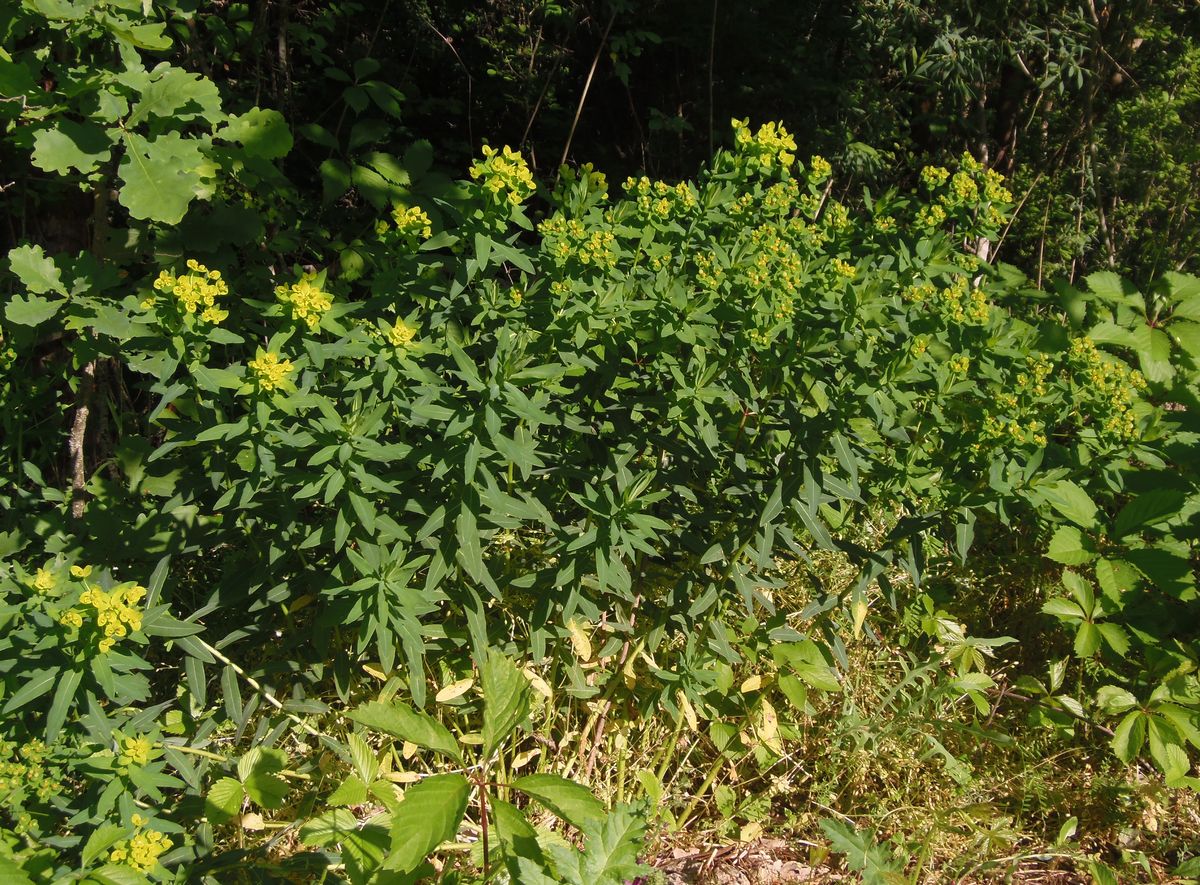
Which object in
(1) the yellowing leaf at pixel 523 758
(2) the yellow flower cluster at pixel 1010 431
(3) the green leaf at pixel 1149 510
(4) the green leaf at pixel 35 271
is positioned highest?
(2) the yellow flower cluster at pixel 1010 431

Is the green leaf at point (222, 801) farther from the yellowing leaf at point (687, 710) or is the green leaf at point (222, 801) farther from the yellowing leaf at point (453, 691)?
the yellowing leaf at point (687, 710)

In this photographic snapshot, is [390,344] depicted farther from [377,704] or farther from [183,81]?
[183,81]

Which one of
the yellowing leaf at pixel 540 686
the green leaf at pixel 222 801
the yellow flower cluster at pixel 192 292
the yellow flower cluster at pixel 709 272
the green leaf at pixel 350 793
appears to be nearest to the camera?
the yellow flower cluster at pixel 192 292

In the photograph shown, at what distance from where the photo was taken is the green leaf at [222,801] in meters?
2.37

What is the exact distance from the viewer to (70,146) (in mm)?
2479

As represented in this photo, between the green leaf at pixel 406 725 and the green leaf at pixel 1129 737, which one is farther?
the green leaf at pixel 1129 737

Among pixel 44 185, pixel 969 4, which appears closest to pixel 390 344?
pixel 44 185

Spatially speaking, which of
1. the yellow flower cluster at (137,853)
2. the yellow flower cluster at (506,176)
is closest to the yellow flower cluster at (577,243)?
the yellow flower cluster at (506,176)

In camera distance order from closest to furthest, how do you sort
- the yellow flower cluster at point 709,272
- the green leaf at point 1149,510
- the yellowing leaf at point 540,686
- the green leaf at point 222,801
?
the green leaf at point 222,801 → the yellow flower cluster at point 709,272 → the yellowing leaf at point 540,686 → the green leaf at point 1149,510

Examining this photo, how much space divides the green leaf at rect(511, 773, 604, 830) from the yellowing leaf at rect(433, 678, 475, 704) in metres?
0.66

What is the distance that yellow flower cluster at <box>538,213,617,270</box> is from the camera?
7.99 feet

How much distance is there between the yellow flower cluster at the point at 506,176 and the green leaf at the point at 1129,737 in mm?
2232

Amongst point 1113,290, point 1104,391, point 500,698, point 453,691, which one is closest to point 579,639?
point 453,691

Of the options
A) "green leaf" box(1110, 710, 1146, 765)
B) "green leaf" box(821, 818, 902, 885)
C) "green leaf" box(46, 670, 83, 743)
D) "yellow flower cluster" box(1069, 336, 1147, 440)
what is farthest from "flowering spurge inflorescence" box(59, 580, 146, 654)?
"green leaf" box(1110, 710, 1146, 765)
